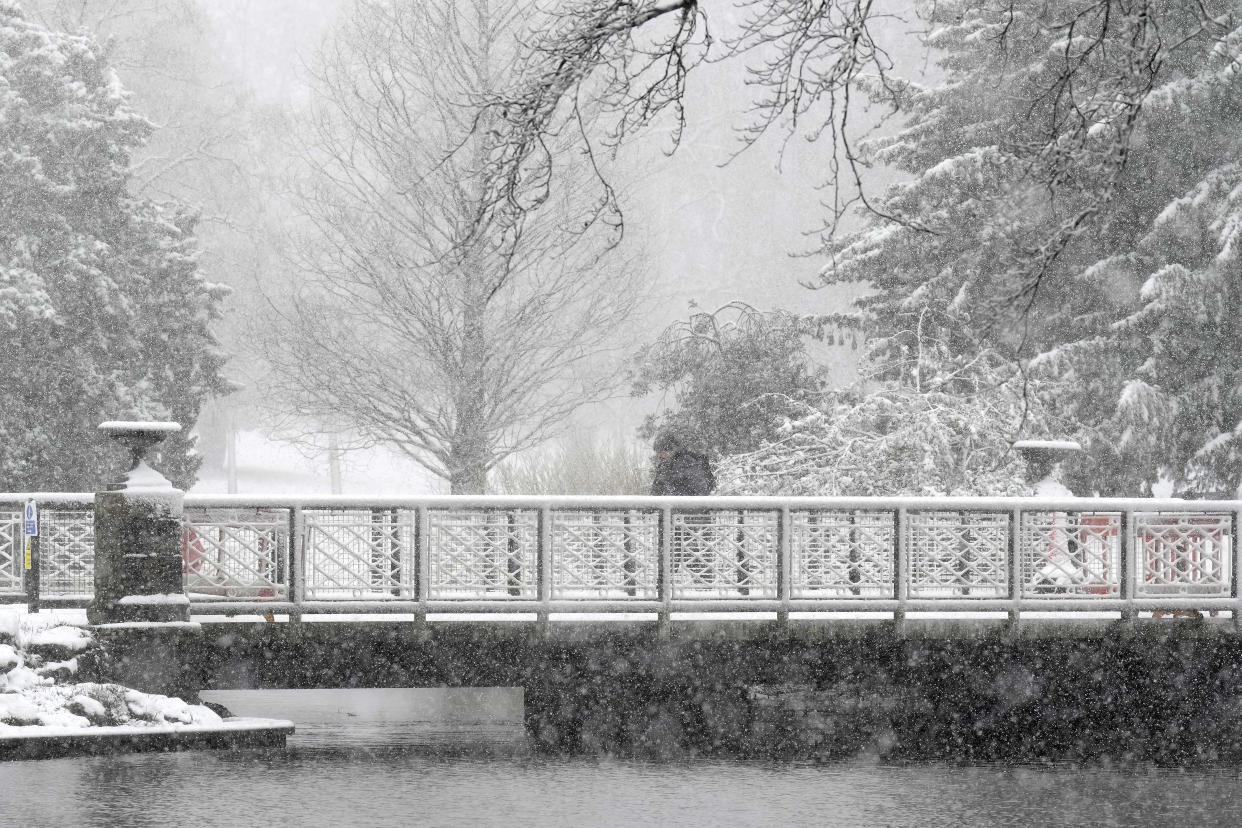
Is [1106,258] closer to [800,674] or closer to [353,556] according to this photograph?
[800,674]

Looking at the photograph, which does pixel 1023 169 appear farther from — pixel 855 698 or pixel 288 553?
pixel 855 698

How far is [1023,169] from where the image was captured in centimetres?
676

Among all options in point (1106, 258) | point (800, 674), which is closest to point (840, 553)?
point (800, 674)

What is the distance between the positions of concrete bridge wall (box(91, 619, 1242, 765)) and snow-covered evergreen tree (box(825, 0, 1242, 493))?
8922mm

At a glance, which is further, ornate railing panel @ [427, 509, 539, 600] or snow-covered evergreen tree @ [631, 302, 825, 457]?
snow-covered evergreen tree @ [631, 302, 825, 457]

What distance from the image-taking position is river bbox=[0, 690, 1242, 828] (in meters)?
9.95

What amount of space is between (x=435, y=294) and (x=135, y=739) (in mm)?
10192

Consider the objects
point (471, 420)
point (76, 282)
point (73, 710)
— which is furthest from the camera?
point (76, 282)

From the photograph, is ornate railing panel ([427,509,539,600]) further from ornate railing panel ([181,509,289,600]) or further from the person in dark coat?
the person in dark coat

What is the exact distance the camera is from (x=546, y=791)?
36.5 feet

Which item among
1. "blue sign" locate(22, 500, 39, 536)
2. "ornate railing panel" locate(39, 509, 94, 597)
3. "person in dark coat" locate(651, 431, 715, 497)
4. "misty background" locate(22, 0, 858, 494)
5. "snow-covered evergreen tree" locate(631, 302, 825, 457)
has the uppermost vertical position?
"misty background" locate(22, 0, 858, 494)

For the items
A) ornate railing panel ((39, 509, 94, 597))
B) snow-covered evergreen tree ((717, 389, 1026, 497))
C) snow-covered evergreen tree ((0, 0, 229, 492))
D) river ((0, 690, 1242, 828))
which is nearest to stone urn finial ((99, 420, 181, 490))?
ornate railing panel ((39, 509, 94, 597))

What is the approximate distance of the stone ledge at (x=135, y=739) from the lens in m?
12.5

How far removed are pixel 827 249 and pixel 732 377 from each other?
19.1 feet
